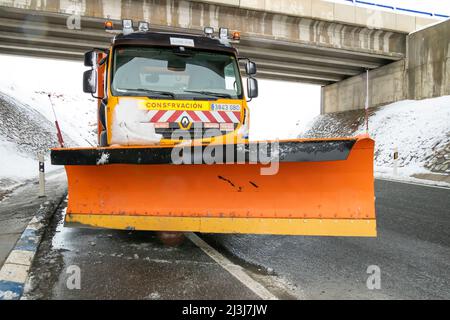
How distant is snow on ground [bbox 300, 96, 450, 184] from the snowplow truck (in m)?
9.02

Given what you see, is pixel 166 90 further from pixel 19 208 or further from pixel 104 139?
pixel 19 208

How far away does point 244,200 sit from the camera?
353 cm

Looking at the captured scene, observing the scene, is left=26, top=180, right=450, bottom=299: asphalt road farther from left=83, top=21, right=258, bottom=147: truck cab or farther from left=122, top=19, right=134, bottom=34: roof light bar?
left=122, top=19, right=134, bottom=34: roof light bar

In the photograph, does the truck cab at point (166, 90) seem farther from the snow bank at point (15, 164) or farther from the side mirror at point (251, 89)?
the snow bank at point (15, 164)

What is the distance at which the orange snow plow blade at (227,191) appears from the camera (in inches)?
130

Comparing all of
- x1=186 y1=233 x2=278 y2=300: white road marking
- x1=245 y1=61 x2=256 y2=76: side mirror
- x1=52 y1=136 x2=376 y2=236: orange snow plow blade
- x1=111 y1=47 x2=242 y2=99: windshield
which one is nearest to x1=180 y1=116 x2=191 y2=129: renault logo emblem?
x1=111 y1=47 x2=242 y2=99: windshield

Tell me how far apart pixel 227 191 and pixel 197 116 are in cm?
119

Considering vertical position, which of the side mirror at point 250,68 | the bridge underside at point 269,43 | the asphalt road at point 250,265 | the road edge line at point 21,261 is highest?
the bridge underside at point 269,43

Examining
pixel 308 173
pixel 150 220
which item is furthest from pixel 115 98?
pixel 308 173

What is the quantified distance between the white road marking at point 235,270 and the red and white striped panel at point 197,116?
1.39m

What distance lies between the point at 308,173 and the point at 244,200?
0.67 meters

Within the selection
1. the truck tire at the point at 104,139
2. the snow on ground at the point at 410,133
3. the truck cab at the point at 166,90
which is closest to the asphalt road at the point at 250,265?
the truck tire at the point at 104,139

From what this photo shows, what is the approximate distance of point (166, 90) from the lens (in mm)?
4445

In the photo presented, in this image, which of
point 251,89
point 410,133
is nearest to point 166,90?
point 251,89
